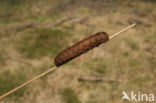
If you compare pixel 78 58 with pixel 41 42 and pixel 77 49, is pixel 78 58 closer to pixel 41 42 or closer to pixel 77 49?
pixel 41 42

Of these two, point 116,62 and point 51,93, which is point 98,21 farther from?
point 51,93

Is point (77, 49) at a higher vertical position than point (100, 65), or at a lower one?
higher

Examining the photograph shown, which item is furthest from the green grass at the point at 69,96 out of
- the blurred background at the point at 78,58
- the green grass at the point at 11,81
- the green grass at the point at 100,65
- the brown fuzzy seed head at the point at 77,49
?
the brown fuzzy seed head at the point at 77,49

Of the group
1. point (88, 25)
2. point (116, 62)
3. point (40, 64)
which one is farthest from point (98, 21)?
point (40, 64)

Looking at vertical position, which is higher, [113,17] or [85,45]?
[85,45]

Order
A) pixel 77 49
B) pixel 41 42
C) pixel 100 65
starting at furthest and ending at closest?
pixel 41 42
pixel 100 65
pixel 77 49

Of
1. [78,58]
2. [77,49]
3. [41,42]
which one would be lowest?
[78,58]

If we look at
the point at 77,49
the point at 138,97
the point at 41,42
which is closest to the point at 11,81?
the point at 41,42
